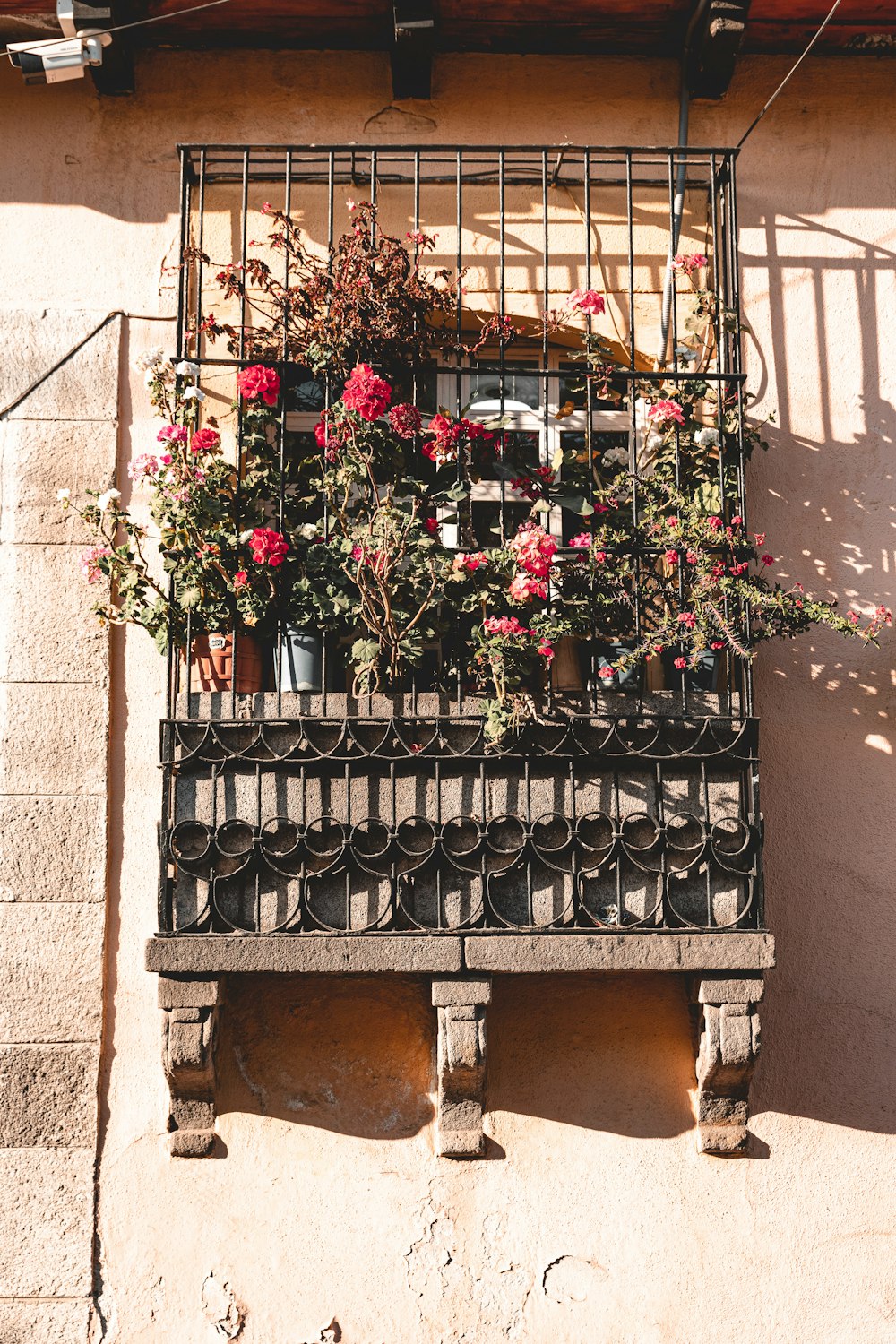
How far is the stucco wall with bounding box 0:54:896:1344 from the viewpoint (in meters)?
3.83

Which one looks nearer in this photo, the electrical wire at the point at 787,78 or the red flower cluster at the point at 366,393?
the red flower cluster at the point at 366,393

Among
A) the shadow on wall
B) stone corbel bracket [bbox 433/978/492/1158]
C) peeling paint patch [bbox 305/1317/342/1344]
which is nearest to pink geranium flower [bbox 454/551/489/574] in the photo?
stone corbel bracket [bbox 433/978/492/1158]

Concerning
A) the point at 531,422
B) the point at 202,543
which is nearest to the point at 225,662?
the point at 202,543

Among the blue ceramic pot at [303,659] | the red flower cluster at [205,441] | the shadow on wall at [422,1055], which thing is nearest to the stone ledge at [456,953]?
the shadow on wall at [422,1055]

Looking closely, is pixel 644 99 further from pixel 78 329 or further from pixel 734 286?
pixel 78 329

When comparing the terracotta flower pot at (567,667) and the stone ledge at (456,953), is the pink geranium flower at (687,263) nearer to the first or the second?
the terracotta flower pot at (567,667)

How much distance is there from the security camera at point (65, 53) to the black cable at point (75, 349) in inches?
30.2

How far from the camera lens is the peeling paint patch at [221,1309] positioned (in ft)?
12.4

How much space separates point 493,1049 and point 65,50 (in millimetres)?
3460

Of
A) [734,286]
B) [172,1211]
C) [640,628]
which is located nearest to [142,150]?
[734,286]

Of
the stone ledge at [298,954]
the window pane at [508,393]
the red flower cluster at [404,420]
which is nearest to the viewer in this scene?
the stone ledge at [298,954]

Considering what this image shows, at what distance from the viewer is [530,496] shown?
411 centimetres

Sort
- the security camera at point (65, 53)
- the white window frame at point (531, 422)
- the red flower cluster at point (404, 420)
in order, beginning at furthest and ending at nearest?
the white window frame at point (531, 422) < the security camera at point (65, 53) < the red flower cluster at point (404, 420)

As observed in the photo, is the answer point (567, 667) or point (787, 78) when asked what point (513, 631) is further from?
point (787, 78)
